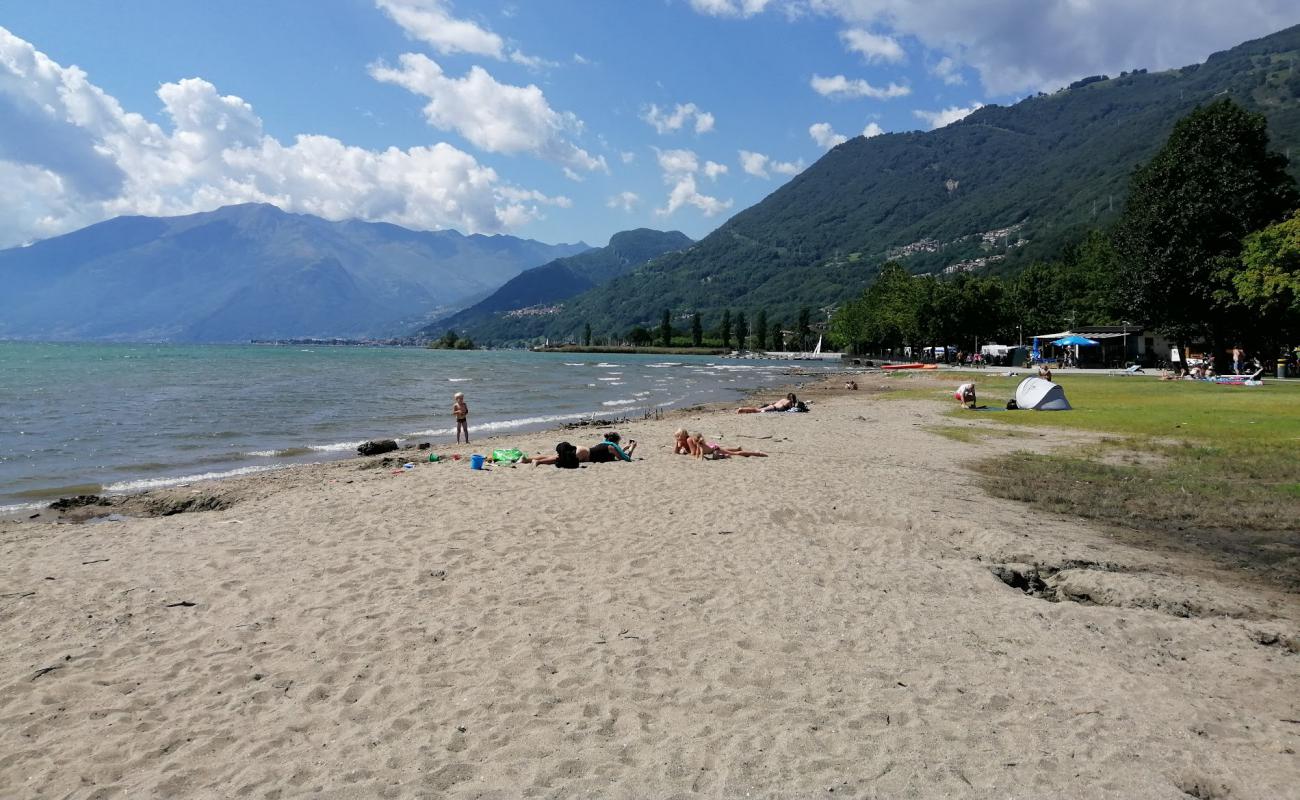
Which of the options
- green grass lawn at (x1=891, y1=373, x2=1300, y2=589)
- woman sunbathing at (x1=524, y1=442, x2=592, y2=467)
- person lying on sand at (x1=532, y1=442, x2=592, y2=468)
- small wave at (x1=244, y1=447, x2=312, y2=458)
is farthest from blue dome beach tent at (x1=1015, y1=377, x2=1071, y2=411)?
small wave at (x1=244, y1=447, x2=312, y2=458)

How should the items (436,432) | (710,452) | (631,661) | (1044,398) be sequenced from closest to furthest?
(631,661), (710,452), (436,432), (1044,398)

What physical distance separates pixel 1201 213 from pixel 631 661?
1965 inches

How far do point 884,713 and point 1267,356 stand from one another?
56304mm

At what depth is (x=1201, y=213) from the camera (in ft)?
132

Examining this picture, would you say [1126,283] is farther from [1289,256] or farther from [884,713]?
[884,713]

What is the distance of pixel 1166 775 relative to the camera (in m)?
3.94

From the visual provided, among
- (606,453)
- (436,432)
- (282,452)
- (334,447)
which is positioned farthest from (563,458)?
(436,432)

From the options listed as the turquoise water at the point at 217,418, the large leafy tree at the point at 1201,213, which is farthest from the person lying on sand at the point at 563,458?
the large leafy tree at the point at 1201,213

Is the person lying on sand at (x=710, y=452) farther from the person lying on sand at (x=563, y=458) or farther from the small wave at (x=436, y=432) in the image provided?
the small wave at (x=436, y=432)

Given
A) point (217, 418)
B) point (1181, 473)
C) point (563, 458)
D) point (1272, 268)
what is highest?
point (1272, 268)

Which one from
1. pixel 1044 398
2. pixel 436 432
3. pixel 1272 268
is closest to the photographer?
pixel 436 432

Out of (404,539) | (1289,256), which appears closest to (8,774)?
(404,539)

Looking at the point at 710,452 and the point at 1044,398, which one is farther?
the point at 1044,398

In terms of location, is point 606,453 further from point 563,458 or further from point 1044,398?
point 1044,398
